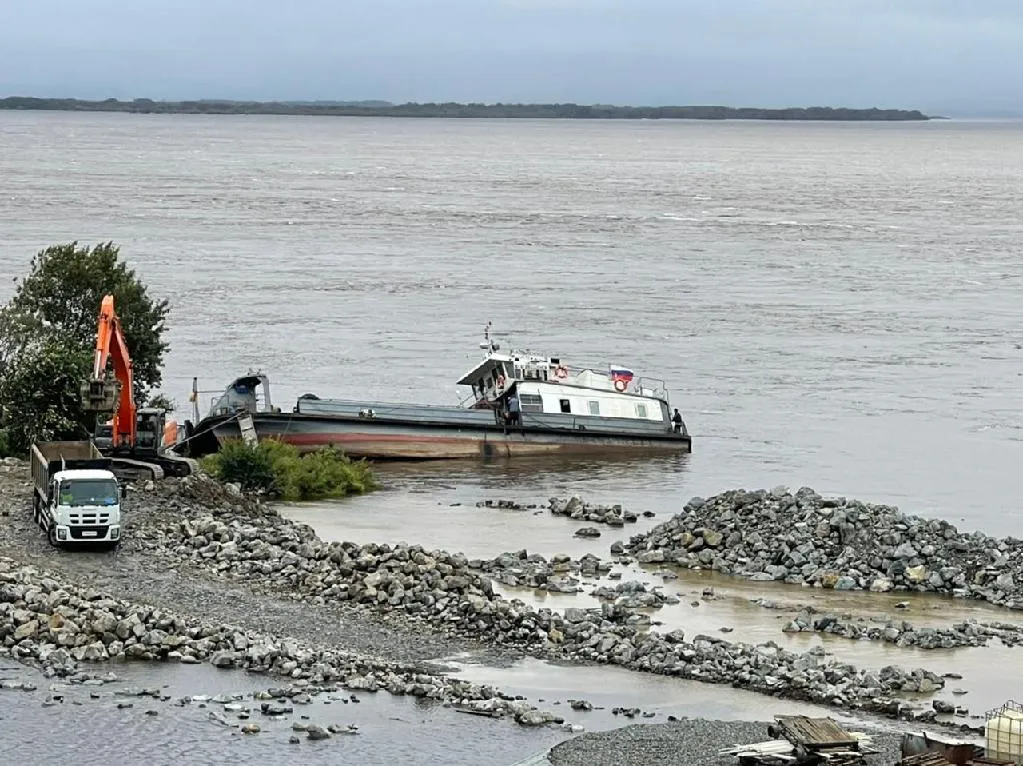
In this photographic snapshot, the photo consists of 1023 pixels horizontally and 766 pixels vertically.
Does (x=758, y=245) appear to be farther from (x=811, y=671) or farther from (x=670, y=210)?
(x=811, y=671)

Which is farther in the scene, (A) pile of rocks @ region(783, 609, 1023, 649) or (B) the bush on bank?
(B) the bush on bank

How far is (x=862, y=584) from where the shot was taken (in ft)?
129

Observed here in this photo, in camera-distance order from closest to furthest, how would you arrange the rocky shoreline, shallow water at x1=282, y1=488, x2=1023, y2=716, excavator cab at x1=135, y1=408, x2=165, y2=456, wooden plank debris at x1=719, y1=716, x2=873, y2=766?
wooden plank debris at x1=719, y1=716, x2=873, y2=766 < the rocky shoreline < shallow water at x1=282, y1=488, x2=1023, y2=716 < excavator cab at x1=135, y1=408, x2=165, y2=456

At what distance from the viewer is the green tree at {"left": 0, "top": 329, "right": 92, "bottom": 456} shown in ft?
159

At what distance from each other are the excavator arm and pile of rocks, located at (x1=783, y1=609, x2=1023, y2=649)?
53.2ft

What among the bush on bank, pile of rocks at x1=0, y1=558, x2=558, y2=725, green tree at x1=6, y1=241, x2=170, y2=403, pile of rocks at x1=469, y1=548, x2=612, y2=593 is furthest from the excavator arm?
pile of rocks at x1=0, y1=558, x2=558, y2=725

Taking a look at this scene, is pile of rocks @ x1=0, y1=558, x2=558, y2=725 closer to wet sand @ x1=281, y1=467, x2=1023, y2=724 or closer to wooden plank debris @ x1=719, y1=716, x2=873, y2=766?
wet sand @ x1=281, y1=467, x2=1023, y2=724

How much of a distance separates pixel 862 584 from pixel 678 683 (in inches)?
351

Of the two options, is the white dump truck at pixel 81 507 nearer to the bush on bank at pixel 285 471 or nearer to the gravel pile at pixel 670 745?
the bush on bank at pixel 285 471

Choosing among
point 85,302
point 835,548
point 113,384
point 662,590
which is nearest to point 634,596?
point 662,590

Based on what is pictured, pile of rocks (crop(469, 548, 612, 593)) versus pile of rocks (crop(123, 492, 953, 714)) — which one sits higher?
pile of rocks (crop(123, 492, 953, 714))

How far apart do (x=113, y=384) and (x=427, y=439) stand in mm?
15776

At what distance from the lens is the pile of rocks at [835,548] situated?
39250 mm

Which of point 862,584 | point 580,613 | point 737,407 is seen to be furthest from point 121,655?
point 737,407
